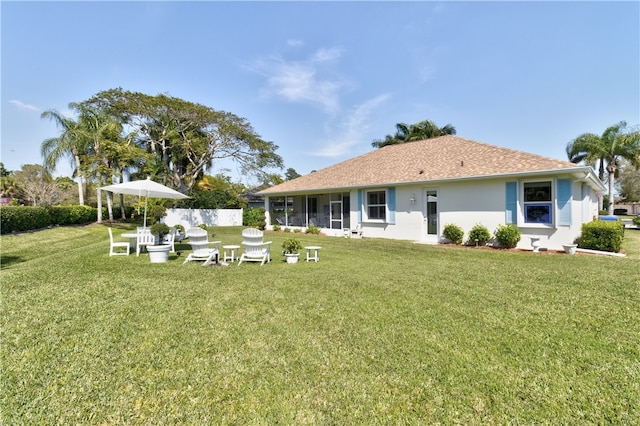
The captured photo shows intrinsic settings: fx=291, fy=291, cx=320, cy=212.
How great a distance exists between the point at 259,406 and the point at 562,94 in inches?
761

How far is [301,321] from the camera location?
4.32 metres

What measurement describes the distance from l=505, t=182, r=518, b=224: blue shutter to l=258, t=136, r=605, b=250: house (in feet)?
0.11

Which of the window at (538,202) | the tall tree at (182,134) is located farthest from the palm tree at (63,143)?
the window at (538,202)

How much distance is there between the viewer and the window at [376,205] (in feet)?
51.9

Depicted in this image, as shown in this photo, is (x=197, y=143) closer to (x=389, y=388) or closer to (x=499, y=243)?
(x=499, y=243)

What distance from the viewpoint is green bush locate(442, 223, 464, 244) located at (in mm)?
12570

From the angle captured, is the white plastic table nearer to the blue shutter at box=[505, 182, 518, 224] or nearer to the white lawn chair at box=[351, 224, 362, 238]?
the white lawn chair at box=[351, 224, 362, 238]

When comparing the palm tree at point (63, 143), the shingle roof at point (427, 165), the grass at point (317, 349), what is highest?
the palm tree at point (63, 143)

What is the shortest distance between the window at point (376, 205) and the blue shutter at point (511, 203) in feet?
18.4

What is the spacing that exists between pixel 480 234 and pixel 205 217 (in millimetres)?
22441

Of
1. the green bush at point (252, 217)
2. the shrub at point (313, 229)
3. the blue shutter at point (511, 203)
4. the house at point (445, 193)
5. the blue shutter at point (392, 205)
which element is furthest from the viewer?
the green bush at point (252, 217)

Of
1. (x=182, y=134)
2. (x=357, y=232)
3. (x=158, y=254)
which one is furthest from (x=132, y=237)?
(x=182, y=134)

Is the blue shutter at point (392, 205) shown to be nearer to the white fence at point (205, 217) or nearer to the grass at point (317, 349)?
the grass at point (317, 349)

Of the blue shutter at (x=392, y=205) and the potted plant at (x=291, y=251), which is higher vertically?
the blue shutter at (x=392, y=205)
